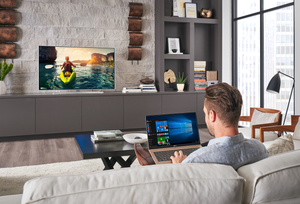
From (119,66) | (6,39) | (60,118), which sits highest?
(6,39)

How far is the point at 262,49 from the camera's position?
530 centimetres

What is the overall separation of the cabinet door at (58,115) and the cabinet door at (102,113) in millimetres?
115

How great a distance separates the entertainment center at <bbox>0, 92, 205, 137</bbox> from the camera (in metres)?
4.48

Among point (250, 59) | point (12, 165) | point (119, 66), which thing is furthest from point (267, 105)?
point (12, 165)

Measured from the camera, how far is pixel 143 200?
0.87 m

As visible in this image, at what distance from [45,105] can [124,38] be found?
75.7 inches

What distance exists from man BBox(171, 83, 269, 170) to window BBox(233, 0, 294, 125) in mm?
3988

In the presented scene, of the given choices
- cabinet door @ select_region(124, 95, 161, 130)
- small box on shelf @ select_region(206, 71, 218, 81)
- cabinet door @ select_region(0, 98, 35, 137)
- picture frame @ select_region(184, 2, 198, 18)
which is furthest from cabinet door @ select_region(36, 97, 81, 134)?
picture frame @ select_region(184, 2, 198, 18)

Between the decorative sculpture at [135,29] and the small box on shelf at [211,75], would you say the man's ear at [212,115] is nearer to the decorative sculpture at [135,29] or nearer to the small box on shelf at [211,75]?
the decorative sculpture at [135,29]

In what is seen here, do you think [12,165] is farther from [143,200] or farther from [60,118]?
[143,200]

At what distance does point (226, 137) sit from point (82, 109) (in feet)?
12.7

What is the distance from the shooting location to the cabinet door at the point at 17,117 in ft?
14.5

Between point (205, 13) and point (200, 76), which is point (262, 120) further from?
point (205, 13)

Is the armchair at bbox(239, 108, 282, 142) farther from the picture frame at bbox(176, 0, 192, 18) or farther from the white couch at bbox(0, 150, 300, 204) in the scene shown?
the picture frame at bbox(176, 0, 192, 18)
